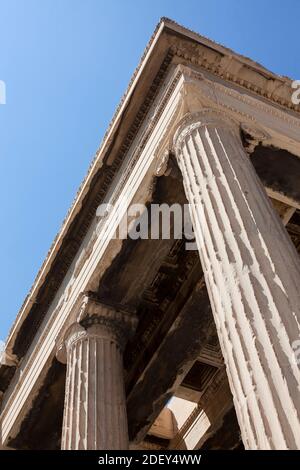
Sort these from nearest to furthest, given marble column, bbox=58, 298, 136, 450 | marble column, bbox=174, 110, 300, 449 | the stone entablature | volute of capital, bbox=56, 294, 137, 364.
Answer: marble column, bbox=174, 110, 300, 449 → marble column, bbox=58, 298, 136, 450 → the stone entablature → volute of capital, bbox=56, 294, 137, 364

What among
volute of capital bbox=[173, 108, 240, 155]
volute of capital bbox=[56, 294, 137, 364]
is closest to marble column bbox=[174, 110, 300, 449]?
volute of capital bbox=[173, 108, 240, 155]

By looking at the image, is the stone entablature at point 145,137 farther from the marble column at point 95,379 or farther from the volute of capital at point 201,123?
the marble column at point 95,379

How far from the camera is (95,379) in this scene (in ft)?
34.1

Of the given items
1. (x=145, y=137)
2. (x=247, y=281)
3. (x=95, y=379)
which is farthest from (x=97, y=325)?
(x=247, y=281)

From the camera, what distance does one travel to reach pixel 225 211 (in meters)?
8.01

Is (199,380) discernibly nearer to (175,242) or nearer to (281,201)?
(175,242)

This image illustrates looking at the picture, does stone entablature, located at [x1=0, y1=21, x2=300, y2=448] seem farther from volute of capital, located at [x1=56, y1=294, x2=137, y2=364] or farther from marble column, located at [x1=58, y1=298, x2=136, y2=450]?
marble column, located at [x1=58, y1=298, x2=136, y2=450]

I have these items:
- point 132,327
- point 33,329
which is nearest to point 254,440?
point 132,327

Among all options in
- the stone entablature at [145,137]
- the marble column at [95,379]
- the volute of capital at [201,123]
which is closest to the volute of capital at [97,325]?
the marble column at [95,379]

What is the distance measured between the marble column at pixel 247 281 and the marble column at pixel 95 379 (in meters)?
3.65

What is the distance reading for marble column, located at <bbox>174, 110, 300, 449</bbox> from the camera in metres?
5.64

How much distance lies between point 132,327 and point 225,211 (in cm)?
463

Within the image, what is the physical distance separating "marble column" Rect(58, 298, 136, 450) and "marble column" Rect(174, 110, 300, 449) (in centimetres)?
365

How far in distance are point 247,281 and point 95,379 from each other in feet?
14.8
